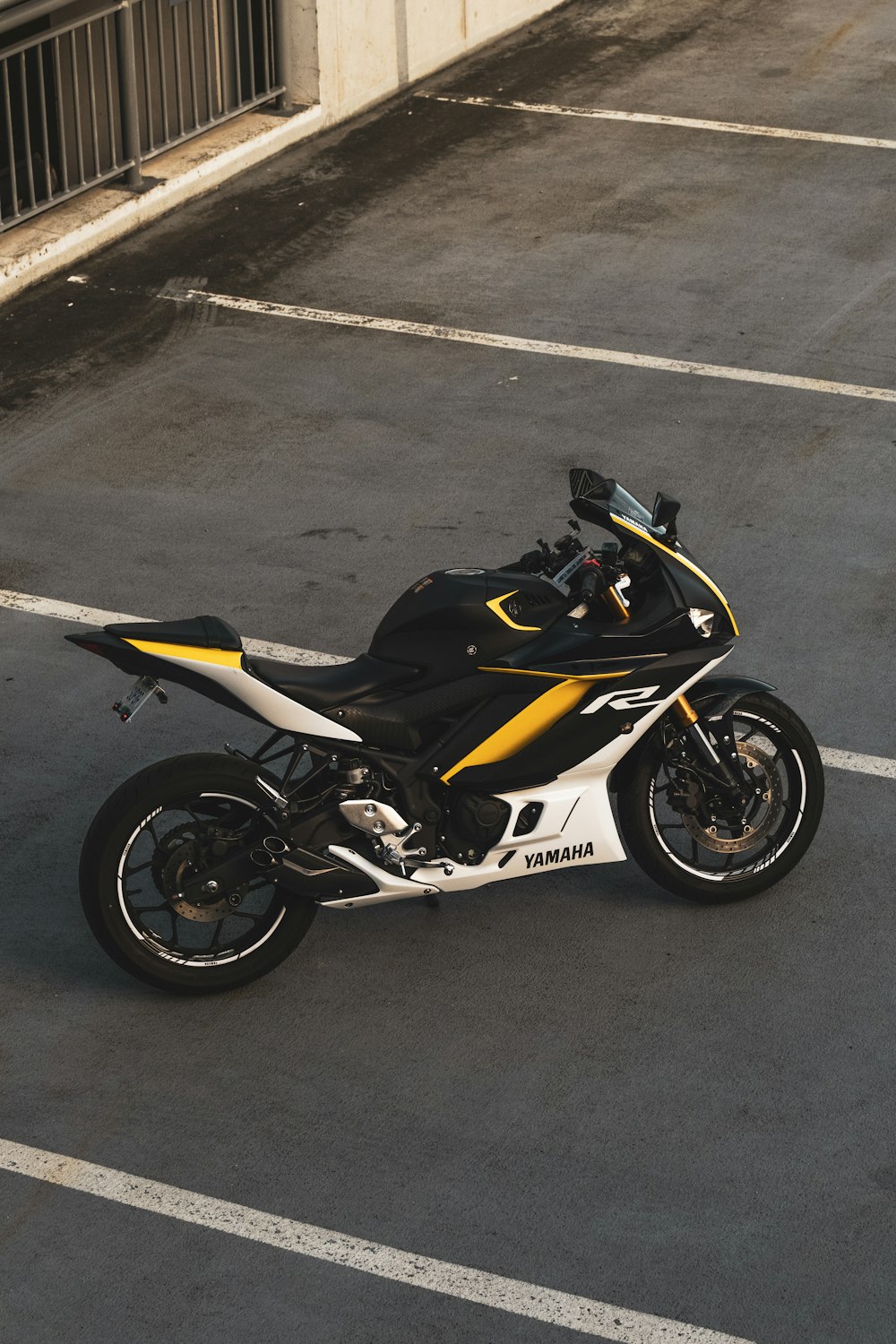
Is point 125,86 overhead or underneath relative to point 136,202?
overhead

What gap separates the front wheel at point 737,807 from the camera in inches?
216

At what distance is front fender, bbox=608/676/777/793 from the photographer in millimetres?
5453

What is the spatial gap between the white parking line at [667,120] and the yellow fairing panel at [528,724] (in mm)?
8582

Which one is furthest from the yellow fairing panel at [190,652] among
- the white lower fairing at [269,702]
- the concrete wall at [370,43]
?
the concrete wall at [370,43]

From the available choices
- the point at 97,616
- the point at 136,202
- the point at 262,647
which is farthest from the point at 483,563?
the point at 136,202

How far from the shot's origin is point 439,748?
522cm

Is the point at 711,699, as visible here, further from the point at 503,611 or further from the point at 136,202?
the point at 136,202

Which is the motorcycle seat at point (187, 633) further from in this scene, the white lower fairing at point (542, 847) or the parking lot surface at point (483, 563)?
the parking lot surface at point (483, 563)

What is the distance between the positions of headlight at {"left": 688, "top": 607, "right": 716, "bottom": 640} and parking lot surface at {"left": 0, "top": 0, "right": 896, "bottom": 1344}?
1051mm

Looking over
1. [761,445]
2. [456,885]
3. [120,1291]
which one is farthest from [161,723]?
[761,445]

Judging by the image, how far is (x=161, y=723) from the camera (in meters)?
6.57

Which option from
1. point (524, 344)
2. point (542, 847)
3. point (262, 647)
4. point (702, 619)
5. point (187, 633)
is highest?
point (187, 633)

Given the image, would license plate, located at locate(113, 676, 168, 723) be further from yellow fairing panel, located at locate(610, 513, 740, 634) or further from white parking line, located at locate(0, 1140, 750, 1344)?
yellow fairing panel, located at locate(610, 513, 740, 634)

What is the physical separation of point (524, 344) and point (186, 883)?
5.25m
